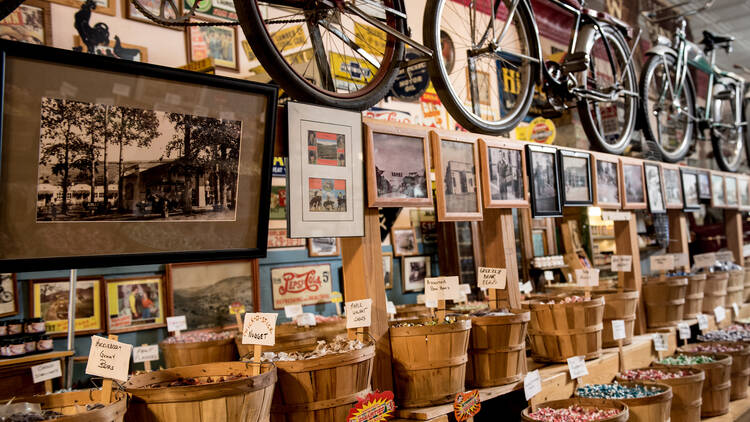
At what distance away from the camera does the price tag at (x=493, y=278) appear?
12.0 ft

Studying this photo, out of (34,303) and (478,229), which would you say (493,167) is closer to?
(34,303)

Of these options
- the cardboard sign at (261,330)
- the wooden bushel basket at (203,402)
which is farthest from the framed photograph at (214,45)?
the wooden bushel basket at (203,402)

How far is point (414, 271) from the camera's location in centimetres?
747

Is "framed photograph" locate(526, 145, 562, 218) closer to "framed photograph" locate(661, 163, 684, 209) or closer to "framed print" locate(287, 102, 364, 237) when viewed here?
"framed print" locate(287, 102, 364, 237)

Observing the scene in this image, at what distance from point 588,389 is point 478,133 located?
1.78 meters

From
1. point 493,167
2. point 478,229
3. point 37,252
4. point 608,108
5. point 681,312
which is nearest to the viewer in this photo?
point 37,252

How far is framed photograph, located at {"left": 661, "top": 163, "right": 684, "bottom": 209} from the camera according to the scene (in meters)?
5.79

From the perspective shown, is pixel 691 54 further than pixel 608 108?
No

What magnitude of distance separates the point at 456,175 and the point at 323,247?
332 cm

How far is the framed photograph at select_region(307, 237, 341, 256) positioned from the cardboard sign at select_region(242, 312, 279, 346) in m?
4.05

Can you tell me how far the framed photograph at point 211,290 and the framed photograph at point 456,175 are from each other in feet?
9.90

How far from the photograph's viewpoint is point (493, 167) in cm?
372

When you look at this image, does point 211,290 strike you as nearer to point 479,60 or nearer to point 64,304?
point 64,304

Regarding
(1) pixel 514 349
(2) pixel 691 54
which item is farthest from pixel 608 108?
(1) pixel 514 349
